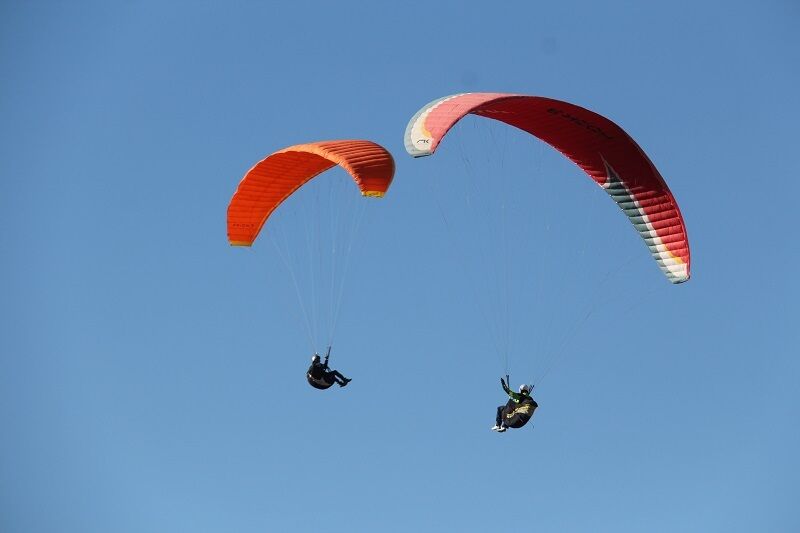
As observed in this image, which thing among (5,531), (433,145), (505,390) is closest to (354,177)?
(433,145)

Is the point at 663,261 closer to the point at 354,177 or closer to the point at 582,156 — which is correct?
the point at 582,156

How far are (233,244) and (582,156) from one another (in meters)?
6.44

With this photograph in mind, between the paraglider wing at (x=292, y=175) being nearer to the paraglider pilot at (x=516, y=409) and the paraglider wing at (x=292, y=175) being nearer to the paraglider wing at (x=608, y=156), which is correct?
the paraglider wing at (x=608, y=156)

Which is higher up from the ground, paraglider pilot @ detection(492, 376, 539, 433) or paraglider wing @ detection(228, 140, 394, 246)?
paraglider wing @ detection(228, 140, 394, 246)

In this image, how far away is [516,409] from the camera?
33.0m

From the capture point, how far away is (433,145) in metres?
30.9

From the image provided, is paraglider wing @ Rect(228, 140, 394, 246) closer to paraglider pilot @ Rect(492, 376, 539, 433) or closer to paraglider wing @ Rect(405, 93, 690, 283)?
paraglider wing @ Rect(405, 93, 690, 283)

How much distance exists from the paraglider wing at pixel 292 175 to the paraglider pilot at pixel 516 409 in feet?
12.8

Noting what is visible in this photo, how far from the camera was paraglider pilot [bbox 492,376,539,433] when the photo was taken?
33000 millimetres

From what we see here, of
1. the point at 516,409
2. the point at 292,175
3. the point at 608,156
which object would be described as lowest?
the point at 516,409

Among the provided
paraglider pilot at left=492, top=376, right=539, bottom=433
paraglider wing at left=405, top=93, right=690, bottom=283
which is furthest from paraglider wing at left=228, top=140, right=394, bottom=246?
paraglider pilot at left=492, top=376, right=539, bottom=433

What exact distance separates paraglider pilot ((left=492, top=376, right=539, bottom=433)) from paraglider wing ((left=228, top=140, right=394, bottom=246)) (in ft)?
12.8

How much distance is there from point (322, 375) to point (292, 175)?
3.72 m

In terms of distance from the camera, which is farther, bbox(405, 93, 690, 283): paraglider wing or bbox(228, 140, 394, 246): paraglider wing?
bbox(405, 93, 690, 283): paraglider wing
